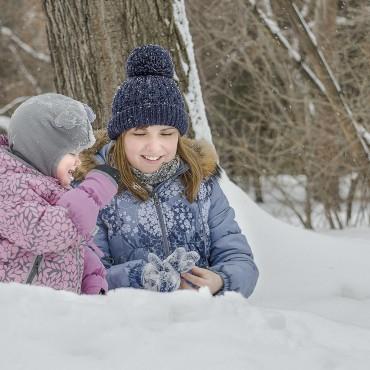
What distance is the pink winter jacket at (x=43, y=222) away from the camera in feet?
6.66

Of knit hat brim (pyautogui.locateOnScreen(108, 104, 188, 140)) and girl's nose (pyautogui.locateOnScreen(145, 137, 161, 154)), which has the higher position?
knit hat brim (pyautogui.locateOnScreen(108, 104, 188, 140))

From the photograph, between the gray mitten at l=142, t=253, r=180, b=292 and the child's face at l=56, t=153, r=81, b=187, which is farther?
the gray mitten at l=142, t=253, r=180, b=292

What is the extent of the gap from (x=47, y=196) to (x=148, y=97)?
65 centimetres

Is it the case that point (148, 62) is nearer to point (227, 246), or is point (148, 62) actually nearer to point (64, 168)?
point (64, 168)

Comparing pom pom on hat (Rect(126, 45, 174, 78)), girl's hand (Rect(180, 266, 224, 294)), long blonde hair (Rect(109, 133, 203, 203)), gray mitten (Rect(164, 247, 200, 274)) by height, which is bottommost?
girl's hand (Rect(180, 266, 224, 294))

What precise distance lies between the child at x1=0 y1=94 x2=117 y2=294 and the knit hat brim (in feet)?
0.86

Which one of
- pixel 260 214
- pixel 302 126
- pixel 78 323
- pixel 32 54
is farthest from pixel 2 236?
pixel 32 54

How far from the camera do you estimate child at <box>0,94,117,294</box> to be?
204cm

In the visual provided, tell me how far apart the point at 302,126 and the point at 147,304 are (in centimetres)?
792

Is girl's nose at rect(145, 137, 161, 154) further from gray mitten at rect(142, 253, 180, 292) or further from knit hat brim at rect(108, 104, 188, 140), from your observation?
gray mitten at rect(142, 253, 180, 292)

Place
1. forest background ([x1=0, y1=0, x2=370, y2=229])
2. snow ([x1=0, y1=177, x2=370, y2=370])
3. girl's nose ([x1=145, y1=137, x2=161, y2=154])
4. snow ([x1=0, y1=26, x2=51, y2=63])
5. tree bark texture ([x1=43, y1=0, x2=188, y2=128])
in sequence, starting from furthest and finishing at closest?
snow ([x1=0, y1=26, x2=51, y2=63]), forest background ([x1=0, y1=0, x2=370, y2=229]), tree bark texture ([x1=43, y1=0, x2=188, y2=128]), girl's nose ([x1=145, y1=137, x2=161, y2=154]), snow ([x1=0, y1=177, x2=370, y2=370])

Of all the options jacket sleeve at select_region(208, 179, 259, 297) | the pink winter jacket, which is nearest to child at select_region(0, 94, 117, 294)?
the pink winter jacket

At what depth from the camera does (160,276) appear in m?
2.43

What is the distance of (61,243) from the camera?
2.06m
